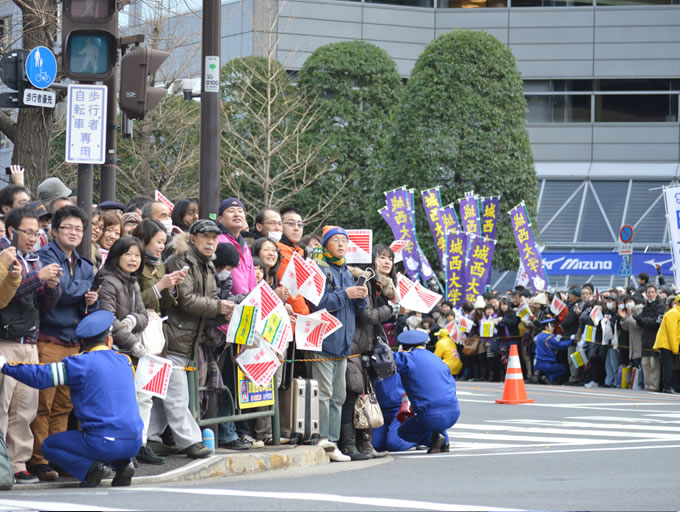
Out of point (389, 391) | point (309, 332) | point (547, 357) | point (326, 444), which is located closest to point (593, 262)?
point (547, 357)

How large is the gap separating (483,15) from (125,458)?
135 ft

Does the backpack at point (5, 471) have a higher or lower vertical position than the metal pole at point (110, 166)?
lower

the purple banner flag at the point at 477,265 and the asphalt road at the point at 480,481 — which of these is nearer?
the asphalt road at the point at 480,481

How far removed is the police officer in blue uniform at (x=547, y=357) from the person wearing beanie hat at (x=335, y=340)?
1394 centimetres

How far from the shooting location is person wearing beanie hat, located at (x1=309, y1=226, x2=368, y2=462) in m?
11.4

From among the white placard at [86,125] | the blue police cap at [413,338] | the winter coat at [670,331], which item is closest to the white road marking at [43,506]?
the white placard at [86,125]

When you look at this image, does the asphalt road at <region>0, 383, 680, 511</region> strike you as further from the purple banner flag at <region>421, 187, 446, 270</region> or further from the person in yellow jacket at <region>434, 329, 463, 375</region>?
the purple banner flag at <region>421, 187, 446, 270</region>

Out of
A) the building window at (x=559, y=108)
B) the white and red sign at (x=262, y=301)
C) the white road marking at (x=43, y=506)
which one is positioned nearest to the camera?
the white road marking at (x=43, y=506)

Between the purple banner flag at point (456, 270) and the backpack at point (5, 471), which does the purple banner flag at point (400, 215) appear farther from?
the backpack at point (5, 471)

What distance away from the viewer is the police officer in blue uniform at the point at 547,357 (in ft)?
82.4

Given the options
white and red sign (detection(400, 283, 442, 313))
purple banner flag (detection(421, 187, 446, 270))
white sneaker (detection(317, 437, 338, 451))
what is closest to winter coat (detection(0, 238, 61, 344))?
→ white sneaker (detection(317, 437, 338, 451))

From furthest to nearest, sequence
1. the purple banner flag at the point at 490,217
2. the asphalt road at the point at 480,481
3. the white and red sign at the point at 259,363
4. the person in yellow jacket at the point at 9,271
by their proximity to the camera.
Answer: the purple banner flag at the point at 490,217
the white and red sign at the point at 259,363
the person in yellow jacket at the point at 9,271
the asphalt road at the point at 480,481

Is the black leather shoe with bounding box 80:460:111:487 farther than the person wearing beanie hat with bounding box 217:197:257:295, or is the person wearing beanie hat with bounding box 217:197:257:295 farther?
the person wearing beanie hat with bounding box 217:197:257:295

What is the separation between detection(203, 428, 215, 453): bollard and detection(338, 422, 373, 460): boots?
1.78 m
